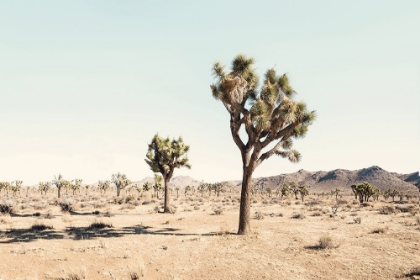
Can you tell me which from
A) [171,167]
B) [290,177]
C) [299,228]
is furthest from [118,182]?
[290,177]

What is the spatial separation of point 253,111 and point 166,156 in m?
12.5

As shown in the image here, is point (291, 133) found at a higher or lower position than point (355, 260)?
higher

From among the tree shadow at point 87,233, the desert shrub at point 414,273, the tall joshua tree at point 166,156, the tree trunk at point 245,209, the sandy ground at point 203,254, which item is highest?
the tall joshua tree at point 166,156

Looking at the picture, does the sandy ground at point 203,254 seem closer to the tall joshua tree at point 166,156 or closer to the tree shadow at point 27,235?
the tree shadow at point 27,235

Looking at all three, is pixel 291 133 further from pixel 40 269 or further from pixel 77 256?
pixel 40 269

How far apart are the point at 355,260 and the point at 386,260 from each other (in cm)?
96

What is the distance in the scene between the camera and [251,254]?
985 cm

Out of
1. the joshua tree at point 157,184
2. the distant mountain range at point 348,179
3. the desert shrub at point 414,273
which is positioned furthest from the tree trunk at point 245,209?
the distant mountain range at point 348,179

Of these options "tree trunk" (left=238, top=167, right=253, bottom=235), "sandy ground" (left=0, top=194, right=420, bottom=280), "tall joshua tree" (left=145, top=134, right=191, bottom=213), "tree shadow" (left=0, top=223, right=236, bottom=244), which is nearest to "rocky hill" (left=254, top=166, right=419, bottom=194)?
"tall joshua tree" (left=145, top=134, right=191, bottom=213)

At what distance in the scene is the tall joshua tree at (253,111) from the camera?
12.5 metres

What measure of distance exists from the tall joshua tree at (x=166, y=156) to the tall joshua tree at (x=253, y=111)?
1079 centimetres

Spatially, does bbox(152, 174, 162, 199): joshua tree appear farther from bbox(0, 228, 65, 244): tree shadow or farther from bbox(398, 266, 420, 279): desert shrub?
bbox(398, 266, 420, 279): desert shrub

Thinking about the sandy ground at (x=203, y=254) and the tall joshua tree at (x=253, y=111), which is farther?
the tall joshua tree at (x=253, y=111)

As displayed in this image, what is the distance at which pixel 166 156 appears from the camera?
76.1 ft
